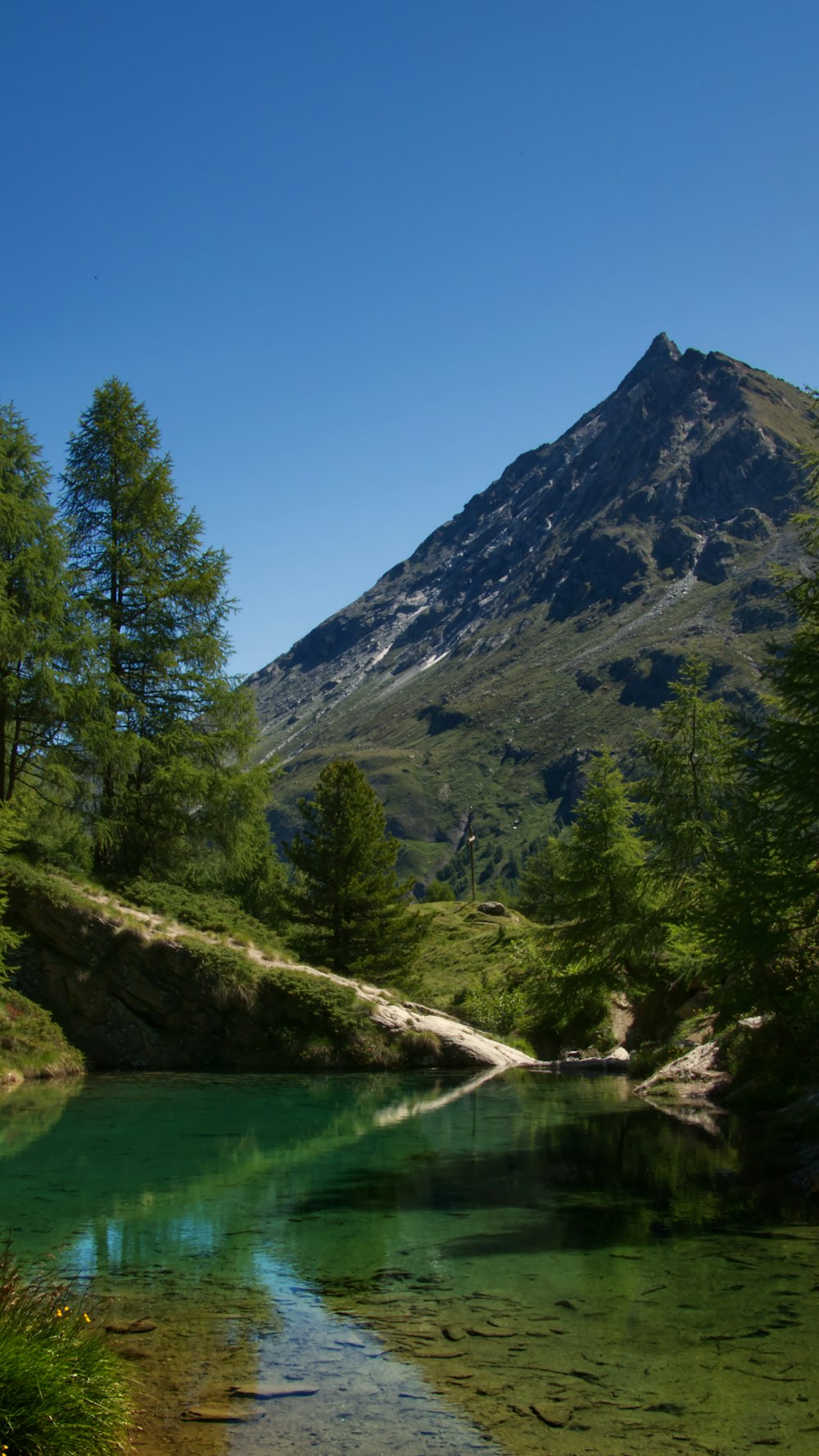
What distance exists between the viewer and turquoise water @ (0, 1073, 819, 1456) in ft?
20.1

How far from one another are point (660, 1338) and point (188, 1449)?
3.56 m

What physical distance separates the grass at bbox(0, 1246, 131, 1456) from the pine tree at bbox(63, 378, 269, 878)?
76.2 feet

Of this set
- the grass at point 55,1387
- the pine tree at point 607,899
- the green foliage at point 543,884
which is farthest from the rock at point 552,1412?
the green foliage at point 543,884

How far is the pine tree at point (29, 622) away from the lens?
26078mm

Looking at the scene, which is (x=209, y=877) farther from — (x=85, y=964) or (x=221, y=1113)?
(x=221, y=1113)

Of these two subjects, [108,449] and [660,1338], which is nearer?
[660,1338]

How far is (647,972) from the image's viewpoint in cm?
3155

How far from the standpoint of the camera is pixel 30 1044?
22.9 m

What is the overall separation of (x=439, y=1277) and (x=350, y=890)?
25.0 meters

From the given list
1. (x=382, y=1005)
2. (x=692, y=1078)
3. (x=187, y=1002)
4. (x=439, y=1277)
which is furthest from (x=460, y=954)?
(x=439, y=1277)

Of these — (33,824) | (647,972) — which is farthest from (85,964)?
(647,972)

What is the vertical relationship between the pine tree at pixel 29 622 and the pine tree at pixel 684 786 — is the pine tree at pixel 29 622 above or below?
above

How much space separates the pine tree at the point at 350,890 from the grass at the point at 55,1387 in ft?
90.5

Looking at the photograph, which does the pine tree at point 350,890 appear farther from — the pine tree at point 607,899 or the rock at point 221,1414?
the rock at point 221,1414
